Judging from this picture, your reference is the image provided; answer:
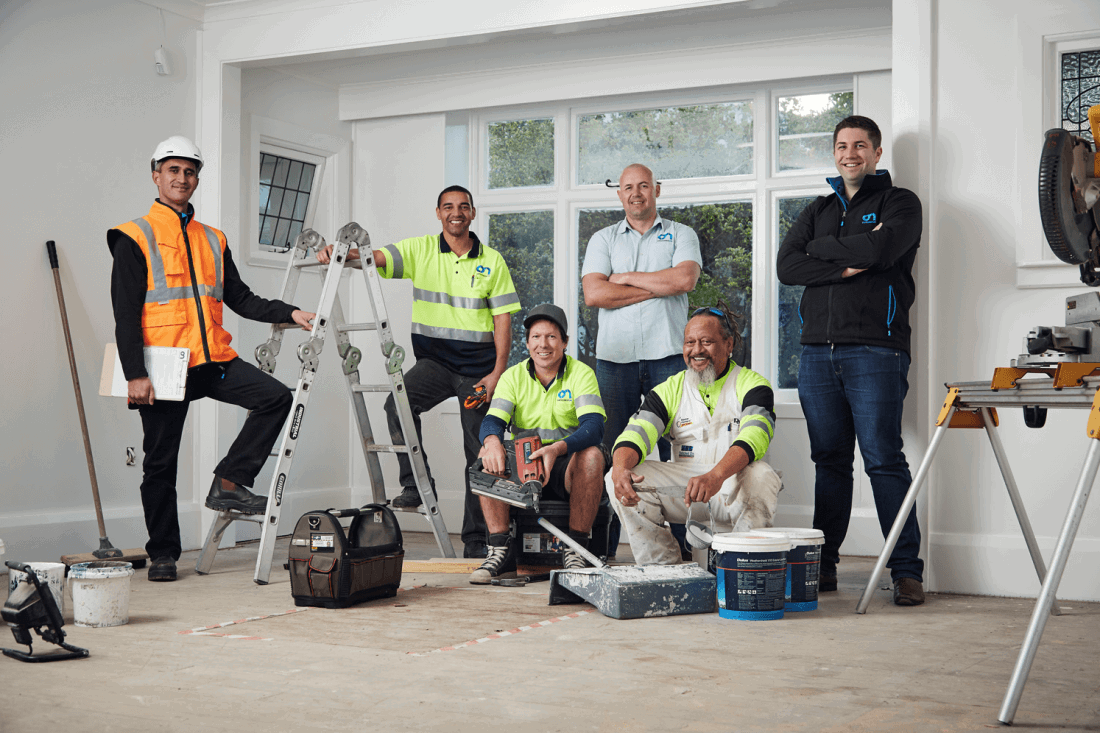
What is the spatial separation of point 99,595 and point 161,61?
315cm

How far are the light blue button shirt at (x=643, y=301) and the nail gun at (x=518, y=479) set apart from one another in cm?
84

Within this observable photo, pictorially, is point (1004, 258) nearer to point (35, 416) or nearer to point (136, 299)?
point (136, 299)

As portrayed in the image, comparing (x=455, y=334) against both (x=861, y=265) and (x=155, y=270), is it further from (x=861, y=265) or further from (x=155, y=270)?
(x=861, y=265)

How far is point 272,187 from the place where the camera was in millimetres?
6160

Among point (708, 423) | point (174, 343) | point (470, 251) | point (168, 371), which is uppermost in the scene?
point (470, 251)

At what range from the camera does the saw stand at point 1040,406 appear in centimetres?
229

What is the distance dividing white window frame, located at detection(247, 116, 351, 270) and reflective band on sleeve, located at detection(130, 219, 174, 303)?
56.1 inches

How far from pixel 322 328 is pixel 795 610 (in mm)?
2294

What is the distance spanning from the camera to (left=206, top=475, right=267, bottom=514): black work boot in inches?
175

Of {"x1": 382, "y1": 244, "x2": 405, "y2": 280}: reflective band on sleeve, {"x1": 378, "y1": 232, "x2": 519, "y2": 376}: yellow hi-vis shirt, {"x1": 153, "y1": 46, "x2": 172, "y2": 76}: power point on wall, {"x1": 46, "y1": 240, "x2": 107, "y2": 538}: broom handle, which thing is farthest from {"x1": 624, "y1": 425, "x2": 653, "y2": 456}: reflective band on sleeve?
{"x1": 153, "y1": 46, "x2": 172, "y2": 76}: power point on wall

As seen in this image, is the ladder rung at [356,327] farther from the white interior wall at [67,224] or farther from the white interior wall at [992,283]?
the white interior wall at [992,283]

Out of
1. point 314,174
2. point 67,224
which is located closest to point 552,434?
point 67,224

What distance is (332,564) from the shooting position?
3684mm

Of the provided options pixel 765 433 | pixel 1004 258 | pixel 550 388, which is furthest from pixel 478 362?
pixel 1004 258
